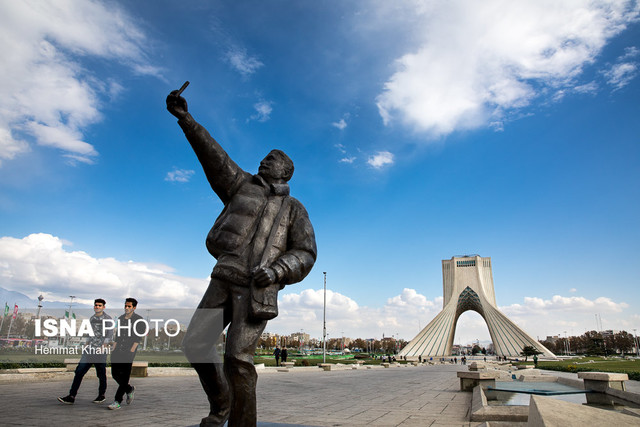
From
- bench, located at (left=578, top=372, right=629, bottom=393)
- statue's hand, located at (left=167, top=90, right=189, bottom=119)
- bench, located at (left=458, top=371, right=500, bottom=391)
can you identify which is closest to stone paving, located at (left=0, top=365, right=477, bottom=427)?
bench, located at (left=458, top=371, right=500, bottom=391)

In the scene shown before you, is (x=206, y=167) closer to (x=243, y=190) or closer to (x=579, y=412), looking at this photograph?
(x=243, y=190)

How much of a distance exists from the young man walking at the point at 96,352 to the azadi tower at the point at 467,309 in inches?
2052

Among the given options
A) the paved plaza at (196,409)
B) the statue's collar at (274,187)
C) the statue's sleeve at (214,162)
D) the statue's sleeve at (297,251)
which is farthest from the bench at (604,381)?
the statue's sleeve at (214,162)

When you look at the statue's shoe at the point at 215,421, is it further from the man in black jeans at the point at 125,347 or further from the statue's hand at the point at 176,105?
the man in black jeans at the point at 125,347

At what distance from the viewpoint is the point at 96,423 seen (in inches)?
174

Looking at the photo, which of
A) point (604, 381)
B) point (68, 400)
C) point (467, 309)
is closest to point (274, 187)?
point (68, 400)

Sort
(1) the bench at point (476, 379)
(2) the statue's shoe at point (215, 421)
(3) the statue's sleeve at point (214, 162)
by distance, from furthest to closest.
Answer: (1) the bench at point (476, 379), (3) the statue's sleeve at point (214, 162), (2) the statue's shoe at point (215, 421)

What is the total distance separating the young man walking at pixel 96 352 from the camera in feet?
19.0

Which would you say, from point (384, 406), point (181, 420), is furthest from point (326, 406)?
point (181, 420)

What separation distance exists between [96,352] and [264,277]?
4.77 meters

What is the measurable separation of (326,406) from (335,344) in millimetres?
141830

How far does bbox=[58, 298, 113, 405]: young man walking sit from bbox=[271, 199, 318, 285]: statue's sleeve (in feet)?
14.9

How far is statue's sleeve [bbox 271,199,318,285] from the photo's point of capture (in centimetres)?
271

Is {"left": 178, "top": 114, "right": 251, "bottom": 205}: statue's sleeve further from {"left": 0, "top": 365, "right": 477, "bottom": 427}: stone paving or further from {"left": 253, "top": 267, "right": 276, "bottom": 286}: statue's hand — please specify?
{"left": 0, "top": 365, "right": 477, "bottom": 427}: stone paving
